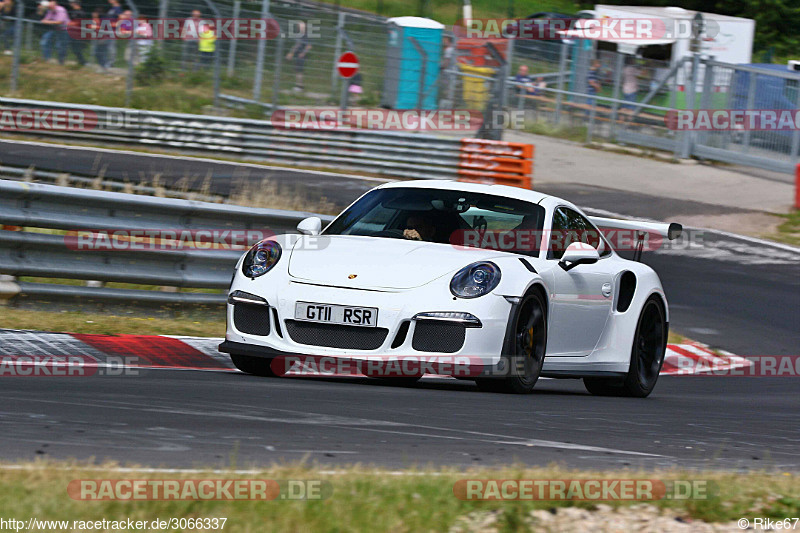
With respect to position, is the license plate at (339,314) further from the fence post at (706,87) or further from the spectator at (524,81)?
the spectator at (524,81)

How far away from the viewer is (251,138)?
74.9 feet

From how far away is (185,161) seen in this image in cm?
2189

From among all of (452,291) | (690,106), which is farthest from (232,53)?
(452,291)

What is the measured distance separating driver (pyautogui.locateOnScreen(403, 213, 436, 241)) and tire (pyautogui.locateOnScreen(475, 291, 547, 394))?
2.67 ft

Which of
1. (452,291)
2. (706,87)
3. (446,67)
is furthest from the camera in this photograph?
(706,87)

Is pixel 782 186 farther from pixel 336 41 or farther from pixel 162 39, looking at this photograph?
pixel 162 39

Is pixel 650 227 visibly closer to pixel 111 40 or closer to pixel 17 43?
pixel 111 40

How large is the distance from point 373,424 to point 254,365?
76.1 inches

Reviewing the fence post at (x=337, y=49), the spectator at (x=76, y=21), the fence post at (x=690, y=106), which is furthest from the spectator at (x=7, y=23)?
the fence post at (x=690, y=106)

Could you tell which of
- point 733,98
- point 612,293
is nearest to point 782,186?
point 733,98

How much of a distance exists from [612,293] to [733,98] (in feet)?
57.2

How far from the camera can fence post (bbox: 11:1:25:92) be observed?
73.4 feet

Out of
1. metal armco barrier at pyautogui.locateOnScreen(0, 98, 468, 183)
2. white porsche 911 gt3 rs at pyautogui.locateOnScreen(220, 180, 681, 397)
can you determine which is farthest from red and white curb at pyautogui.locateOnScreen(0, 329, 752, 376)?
metal armco barrier at pyautogui.locateOnScreen(0, 98, 468, 183)

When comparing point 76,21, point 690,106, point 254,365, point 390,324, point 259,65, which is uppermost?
point 76,21
